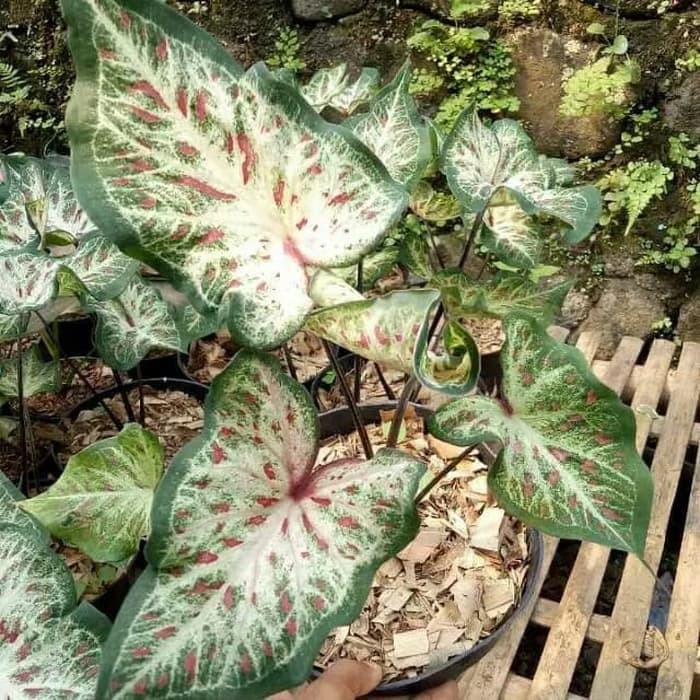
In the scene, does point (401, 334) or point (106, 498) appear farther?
point (106, 498)

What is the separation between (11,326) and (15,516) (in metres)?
0.38

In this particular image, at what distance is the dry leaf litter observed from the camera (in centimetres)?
103

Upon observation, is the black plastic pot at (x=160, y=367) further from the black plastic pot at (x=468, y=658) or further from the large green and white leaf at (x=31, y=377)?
the black plastic pot at (x=468, y=658)

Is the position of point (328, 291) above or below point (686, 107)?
above

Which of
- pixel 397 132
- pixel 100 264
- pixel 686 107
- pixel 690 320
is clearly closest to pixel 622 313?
pixel 690 320

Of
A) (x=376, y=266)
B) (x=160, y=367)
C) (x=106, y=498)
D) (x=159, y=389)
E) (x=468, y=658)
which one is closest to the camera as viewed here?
(x=106, y=498)

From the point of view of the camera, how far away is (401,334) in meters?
0.61

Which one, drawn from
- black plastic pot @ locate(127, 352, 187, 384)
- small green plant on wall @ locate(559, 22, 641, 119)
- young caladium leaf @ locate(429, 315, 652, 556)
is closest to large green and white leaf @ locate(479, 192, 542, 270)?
young caladium leaf @ locate(429, 315, 652, 556)

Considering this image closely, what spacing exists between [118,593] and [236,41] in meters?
1.68

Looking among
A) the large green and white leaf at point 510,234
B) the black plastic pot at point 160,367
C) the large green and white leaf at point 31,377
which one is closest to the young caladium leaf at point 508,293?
the large green and white leaf at point 510,234

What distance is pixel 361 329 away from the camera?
628mm

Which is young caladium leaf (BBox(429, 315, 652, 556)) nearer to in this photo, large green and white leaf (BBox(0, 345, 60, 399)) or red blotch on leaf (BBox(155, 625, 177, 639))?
red blotch on leaf (BBox(155, 625, 177, 639))

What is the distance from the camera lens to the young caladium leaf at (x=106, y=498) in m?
0.83

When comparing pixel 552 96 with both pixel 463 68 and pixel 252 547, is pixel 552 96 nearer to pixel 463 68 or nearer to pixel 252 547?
pixel 463 68
